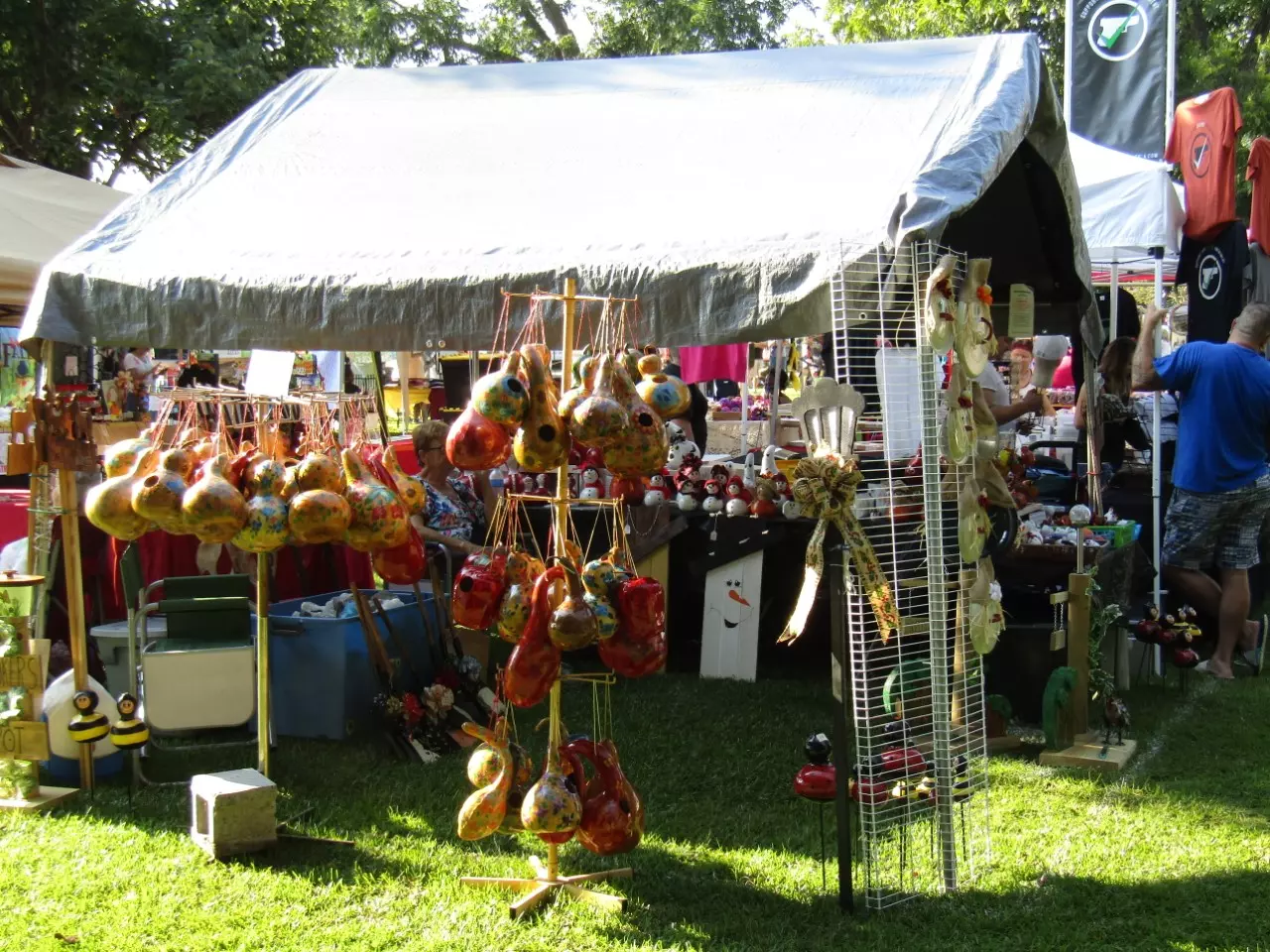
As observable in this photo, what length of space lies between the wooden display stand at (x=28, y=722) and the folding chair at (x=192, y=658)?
0.31m

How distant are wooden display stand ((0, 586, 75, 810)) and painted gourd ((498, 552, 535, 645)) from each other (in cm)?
207

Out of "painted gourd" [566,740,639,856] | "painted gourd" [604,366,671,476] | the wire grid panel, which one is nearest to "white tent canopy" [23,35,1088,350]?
the wire grid panel

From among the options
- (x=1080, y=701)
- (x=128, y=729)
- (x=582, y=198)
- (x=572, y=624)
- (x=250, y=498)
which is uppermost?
(x=582, y=198)

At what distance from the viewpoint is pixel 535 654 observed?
10.7ft

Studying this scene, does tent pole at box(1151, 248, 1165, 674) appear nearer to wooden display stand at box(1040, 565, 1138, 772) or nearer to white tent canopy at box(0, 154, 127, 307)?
wooden display stand at box(1040, 565, 1138, 772)

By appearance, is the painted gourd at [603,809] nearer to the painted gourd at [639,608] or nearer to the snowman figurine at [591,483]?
the painted gourd at [639,608]

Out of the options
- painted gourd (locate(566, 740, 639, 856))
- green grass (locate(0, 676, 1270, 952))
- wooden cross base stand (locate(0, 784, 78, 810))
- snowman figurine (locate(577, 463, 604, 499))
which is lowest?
green grass (locate(0, 676, 1270, 952))

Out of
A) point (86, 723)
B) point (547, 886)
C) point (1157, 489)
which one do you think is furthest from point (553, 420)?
point (1157, 489)

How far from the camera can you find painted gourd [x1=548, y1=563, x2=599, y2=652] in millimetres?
3168

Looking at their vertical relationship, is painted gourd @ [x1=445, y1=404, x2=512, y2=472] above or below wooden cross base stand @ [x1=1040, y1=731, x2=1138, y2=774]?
above

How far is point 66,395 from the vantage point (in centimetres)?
442

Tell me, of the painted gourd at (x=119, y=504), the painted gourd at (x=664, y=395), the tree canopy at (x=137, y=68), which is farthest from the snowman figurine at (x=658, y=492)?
the tree canopy at (x=137, y=68)

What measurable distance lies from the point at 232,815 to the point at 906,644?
7.04 ft

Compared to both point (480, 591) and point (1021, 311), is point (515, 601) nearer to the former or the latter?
point (480, 591)
